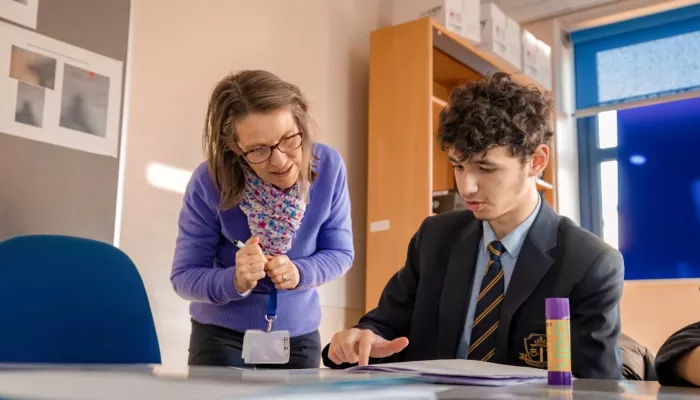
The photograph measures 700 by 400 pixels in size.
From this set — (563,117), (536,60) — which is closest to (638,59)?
(563,117)

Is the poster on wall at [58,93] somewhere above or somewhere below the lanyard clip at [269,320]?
above

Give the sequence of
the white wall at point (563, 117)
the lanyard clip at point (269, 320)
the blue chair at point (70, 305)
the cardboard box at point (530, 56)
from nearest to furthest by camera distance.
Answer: the blue chair at point (70, 305) → the lanyard clip at point (269, 320) → the cardboard box at point (530, 56) → the white wall at point (563, 117)

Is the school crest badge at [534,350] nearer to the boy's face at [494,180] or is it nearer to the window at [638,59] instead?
the boy's face at [494,180]

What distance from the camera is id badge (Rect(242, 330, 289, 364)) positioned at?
143cm

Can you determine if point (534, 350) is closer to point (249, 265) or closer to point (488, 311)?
point (488, 311)

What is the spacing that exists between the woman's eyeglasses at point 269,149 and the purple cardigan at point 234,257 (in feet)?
0.42

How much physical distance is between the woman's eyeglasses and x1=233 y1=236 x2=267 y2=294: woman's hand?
9.0 inches

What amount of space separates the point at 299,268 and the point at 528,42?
250cm

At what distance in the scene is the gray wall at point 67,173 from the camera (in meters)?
1.75

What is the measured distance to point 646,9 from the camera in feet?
12.0

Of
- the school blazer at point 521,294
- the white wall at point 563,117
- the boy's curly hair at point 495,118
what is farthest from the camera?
the white wall at point 563,117

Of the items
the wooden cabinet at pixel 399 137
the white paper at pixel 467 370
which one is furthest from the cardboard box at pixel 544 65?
the white paper at pixel 467 370

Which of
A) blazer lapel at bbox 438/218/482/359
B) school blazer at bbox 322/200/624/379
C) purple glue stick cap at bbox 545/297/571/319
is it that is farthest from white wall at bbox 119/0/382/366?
purple glue stick cap at bbox 545/297/571/319

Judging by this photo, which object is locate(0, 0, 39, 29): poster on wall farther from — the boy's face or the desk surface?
the desk surface
